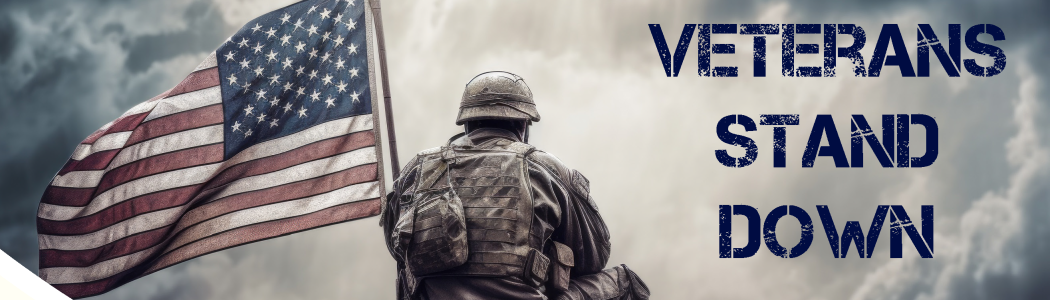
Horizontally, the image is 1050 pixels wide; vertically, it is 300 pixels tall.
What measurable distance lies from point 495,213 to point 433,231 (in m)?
0.43

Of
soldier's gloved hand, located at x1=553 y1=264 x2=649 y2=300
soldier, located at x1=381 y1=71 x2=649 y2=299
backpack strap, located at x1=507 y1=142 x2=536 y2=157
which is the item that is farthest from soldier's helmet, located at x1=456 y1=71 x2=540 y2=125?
soldier's gloved hand, located at x1=553 y1=264 x2=649 y2=300

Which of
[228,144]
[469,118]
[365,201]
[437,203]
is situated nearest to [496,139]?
[469,118]

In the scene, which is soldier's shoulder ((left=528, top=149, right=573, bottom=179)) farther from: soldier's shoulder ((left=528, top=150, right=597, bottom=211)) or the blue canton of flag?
the blue canton of flag

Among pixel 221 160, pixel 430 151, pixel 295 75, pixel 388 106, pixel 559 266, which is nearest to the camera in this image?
pixel 559 266

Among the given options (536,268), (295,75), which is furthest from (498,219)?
(295,75)

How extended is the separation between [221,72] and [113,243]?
185 centimetres

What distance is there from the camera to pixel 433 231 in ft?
23.5

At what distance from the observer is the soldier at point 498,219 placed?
23.5 feet

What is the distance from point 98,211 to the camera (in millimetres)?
9844

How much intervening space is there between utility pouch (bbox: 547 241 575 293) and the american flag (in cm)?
278

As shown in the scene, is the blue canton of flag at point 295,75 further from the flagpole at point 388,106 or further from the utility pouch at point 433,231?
→ the utility pouch at point 433,231

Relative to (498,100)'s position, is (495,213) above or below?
below

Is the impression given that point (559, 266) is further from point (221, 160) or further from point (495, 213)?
point (221, 160)

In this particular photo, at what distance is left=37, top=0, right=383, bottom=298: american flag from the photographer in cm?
975
